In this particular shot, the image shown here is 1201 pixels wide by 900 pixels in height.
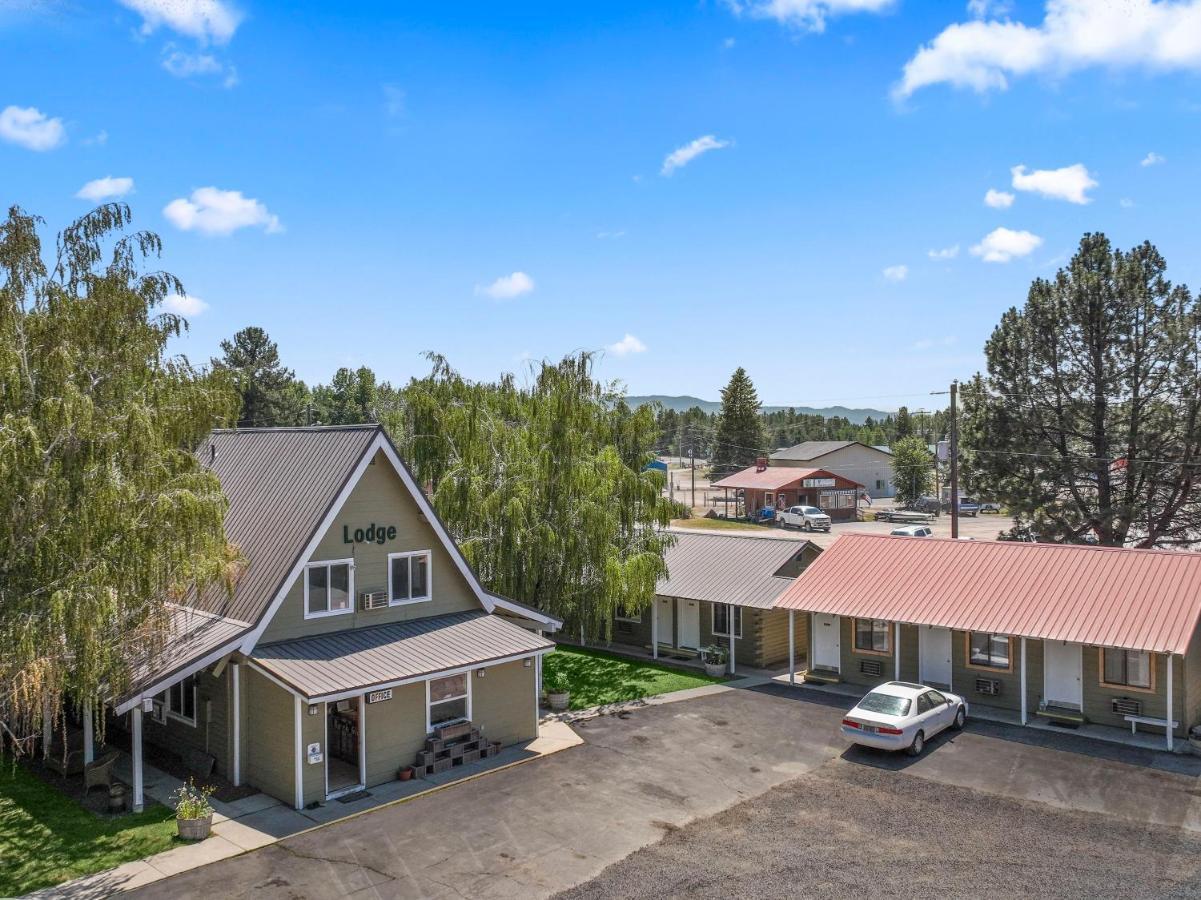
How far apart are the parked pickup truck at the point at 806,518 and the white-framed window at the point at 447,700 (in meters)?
50.1

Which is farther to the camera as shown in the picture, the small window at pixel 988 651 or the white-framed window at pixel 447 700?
the small window at pixel 988 651

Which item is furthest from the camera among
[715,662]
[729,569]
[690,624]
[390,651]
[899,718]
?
[690,624]

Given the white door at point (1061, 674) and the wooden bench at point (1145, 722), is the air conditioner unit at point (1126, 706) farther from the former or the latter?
the white door at point (1061, 674)

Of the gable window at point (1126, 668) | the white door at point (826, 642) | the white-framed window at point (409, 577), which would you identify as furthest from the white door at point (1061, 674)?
the white-framed window at point (409, 577)

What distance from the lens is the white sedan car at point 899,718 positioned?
1972 centimetres

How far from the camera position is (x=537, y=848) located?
15.3 meters

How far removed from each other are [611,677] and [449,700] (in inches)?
351

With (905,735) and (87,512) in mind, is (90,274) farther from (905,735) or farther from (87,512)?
(905,735)

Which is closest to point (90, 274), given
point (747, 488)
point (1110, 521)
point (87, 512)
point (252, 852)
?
point (87, 512)

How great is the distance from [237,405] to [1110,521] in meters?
31.7

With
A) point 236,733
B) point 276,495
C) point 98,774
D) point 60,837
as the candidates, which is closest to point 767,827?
point 236,733

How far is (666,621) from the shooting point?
31.3m

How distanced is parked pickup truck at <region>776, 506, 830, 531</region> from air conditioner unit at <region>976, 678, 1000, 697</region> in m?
42.2

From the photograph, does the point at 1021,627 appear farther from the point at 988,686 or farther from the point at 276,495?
the point at 276,495
